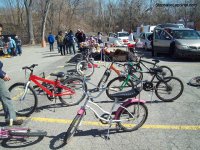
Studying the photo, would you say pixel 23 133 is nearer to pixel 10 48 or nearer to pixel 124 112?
pixel 124 112

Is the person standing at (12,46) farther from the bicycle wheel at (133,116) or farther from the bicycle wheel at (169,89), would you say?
the bicycle wheel at (133,116)

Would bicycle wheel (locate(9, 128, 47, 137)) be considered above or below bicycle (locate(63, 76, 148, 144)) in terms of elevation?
below

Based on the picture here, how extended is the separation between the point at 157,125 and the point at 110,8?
60.1m

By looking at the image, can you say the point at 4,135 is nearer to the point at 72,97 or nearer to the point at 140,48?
the point at 72,97

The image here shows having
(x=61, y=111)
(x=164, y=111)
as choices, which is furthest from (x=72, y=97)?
(x=164, y=111)

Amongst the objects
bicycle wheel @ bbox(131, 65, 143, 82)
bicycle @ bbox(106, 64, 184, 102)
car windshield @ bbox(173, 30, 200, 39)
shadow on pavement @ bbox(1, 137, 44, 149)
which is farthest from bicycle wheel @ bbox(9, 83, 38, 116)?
car windshield @ bbox(173, 30, 200, 39)

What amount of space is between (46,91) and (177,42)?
10.4 m

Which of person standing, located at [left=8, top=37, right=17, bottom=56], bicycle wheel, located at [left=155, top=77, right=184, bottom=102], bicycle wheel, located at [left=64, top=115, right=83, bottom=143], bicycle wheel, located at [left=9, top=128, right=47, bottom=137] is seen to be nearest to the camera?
bicycle wheel, located at [left=64, top=115, right=83, bottom=143]

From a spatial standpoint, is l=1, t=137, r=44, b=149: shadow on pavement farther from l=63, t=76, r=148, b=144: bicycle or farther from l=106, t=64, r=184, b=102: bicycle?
l=106, t=64, r=184, b=102: bicycle

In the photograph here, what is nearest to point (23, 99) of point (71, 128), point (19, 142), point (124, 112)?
point (19, 142)

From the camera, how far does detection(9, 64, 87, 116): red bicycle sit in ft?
21.5

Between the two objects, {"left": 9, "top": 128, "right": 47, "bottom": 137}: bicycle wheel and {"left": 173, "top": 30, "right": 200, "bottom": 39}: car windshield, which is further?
{"left": 173, "top": 30, "right": 200, "bottom": 39}: car windshield

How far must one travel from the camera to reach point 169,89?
7.48 metres

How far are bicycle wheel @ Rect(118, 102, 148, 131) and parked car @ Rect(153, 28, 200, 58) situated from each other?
10386 mm
